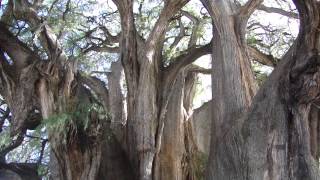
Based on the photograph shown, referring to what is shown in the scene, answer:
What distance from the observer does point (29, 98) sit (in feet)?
24.0

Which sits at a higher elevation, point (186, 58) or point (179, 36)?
point (179, 36)

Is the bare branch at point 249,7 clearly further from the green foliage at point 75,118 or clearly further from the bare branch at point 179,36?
the green foliage at point 75,118

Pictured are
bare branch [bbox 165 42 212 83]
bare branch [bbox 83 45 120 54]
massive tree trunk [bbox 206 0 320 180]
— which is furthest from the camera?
bare branch [bbox 83 45 120 54]

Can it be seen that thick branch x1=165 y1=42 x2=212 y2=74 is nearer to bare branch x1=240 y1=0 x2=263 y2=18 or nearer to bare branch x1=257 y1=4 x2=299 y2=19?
bare branch x1=240 y1=0 x2=263 y2=18

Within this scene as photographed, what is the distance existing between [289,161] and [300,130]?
0.37 meters

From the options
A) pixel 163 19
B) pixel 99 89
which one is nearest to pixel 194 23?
pixel 163 19

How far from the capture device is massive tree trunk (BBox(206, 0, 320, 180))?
18.2 feet

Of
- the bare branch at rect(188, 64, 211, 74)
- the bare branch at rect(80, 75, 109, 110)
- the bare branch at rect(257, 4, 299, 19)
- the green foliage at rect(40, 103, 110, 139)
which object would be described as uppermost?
the bare branch at rect(257, 4, 299, 19)

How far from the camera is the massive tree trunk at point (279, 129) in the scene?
554 centimetres

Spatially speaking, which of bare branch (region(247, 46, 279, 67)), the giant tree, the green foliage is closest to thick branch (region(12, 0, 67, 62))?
the giant tree

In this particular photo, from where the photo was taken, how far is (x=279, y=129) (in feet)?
19.5

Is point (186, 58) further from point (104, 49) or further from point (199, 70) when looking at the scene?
point (104, 49)

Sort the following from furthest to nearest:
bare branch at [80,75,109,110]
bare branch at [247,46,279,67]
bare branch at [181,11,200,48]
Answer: bare branch at [181,11,200,48], bare branch at [80,75,109,110], bare branch at [247,46,279,67]

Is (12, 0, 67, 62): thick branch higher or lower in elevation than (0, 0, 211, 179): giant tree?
higher
